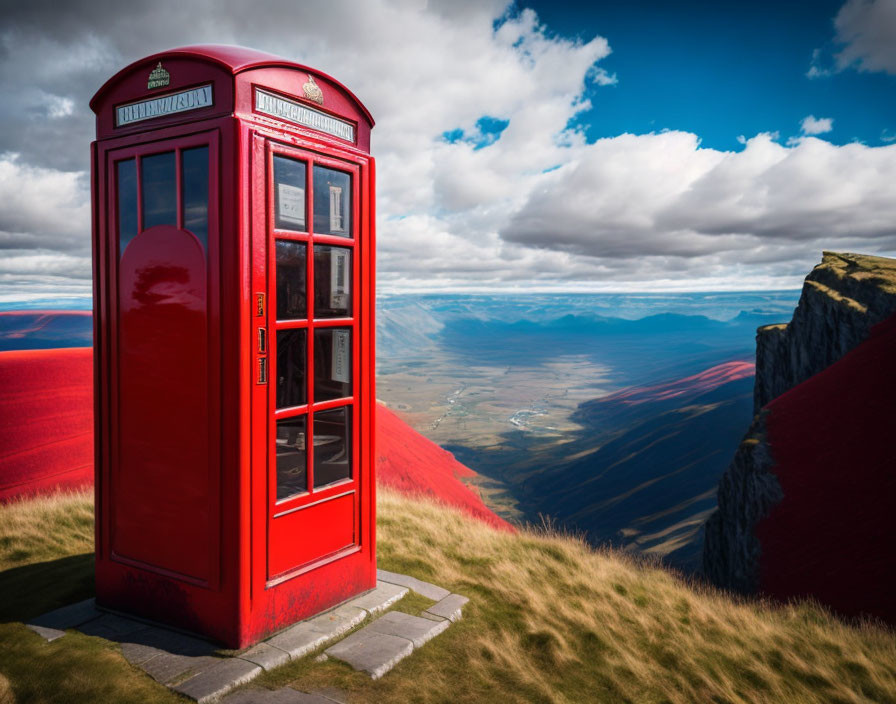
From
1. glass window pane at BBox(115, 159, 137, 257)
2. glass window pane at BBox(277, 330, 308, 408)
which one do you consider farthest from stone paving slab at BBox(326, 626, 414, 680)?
glass window pane at BBox(115, 159, 137, 257)

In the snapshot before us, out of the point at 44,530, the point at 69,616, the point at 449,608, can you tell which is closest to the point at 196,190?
the point at 69,616

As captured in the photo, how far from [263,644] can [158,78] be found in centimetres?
396

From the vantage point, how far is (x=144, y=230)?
3867 mm

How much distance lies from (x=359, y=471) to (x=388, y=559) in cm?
159

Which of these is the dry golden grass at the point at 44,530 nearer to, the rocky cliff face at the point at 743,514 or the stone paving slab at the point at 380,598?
the stone paving slab at the point at 380,598

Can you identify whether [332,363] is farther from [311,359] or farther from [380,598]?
[380,598]

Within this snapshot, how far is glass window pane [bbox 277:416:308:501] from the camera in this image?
4016mm

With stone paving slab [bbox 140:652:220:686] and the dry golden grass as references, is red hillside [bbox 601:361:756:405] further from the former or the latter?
stone paving slab [bbox 140:652:220:686]

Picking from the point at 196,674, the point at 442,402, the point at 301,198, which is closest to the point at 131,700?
the point at 196,674

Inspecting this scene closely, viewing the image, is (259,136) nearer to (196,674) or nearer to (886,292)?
(196,674)

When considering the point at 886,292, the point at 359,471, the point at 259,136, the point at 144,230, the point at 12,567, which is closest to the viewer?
the point at 259,136

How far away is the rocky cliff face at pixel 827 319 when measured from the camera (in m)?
33.3

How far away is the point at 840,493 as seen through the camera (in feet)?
55.5

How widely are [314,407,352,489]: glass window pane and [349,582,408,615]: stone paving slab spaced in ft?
3.31
